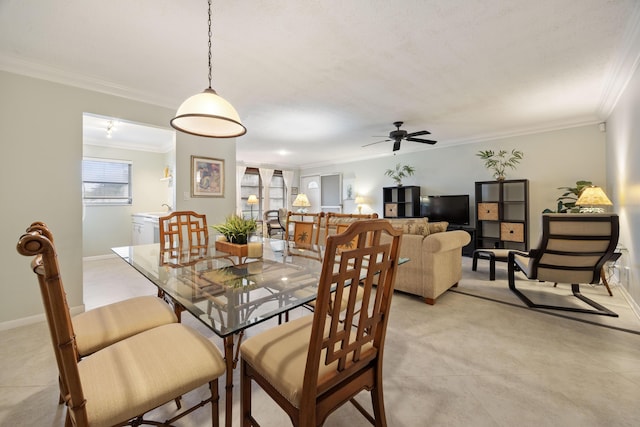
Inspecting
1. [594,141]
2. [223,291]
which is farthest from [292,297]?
[594,141]

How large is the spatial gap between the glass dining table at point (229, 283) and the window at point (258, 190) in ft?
18.9

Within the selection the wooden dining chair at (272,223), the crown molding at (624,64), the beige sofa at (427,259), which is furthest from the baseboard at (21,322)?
the crown molding at (624,64)

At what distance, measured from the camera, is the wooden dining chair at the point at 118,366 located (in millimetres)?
746

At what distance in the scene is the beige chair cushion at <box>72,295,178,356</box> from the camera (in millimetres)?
1222

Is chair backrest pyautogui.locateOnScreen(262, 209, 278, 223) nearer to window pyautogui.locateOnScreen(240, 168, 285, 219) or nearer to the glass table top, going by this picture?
window pyautogui.locateOnScreen(240, 168, 285, 219)

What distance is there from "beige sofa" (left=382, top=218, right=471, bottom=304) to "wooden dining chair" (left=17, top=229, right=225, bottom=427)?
224 centimetres

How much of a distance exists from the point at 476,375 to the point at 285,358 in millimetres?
1383

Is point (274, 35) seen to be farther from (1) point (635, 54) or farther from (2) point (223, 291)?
(1) point (635, 54)

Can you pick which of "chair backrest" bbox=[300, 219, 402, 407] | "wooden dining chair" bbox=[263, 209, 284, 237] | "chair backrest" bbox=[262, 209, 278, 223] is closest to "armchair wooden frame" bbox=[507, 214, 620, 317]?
"chair backrest" bbox=[300, 219, 402, 407]

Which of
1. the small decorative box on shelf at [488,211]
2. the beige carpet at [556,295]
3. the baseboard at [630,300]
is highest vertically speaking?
the small decorative box on shelf at [488,211]

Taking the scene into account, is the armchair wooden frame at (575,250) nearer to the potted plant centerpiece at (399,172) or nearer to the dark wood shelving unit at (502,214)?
the dark wood shelving unit at (502,214)

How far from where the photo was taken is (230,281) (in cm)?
143

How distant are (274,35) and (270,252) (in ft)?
5.83

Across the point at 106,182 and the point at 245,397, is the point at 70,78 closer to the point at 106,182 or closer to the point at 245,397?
the point at 106,182
